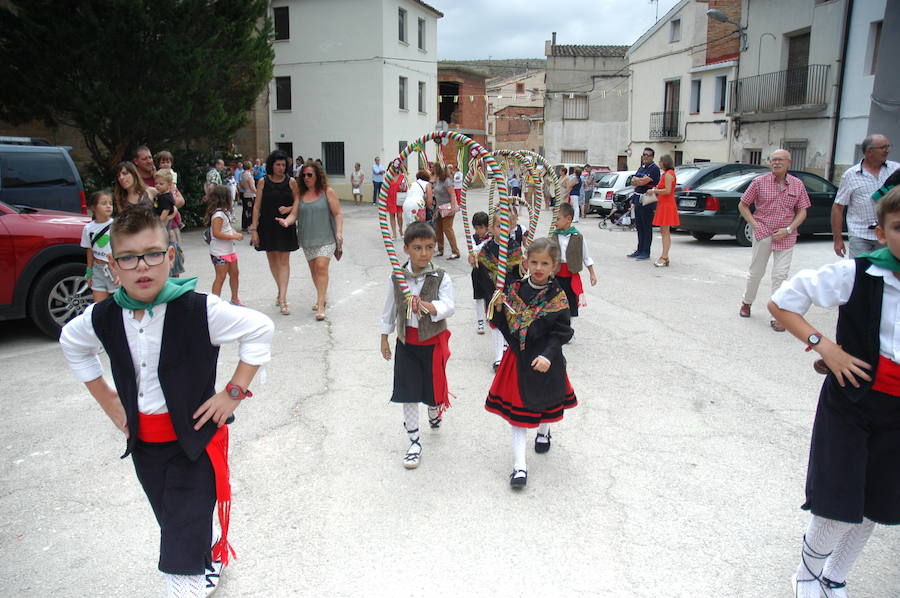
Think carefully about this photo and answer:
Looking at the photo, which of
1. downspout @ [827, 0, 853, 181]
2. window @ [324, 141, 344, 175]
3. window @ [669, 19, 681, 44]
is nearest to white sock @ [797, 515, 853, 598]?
downspout @ [827, 0, 853, 181]

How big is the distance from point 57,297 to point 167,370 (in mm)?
5534

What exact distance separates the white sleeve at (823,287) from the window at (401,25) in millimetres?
33987

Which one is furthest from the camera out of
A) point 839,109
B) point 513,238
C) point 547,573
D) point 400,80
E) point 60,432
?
point 400,80

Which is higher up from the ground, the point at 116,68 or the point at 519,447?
the point at 116,68

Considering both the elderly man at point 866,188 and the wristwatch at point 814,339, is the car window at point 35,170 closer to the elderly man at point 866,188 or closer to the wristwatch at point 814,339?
the wristwatch at point 814,339

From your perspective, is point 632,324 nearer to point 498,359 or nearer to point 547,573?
point 498,359

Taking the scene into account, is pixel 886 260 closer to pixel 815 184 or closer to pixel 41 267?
pixel 41 267

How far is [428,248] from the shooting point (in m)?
4.30

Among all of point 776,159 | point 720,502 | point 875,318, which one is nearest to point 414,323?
point 720,502

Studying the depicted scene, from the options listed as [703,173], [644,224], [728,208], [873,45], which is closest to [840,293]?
[644,224]

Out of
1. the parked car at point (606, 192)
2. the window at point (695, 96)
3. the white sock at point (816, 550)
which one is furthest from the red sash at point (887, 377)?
the window at point (695, 96)

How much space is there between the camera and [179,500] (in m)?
2.62

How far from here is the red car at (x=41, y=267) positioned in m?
6.82

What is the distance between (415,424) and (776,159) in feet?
17.7
